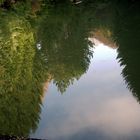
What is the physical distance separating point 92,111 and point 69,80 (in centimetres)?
1334

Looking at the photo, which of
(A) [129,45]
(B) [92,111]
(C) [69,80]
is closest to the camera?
(B) [92,111]

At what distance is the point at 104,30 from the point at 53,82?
3013 centimetres

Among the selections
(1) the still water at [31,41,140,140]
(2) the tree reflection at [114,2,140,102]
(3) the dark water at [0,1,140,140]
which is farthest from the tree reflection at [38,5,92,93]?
(2) the tree reflection at [114,2,140,102]

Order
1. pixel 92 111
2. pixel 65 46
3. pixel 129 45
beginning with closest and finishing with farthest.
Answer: pixel 92 111 → pixel 129 45 → pixel 65 46

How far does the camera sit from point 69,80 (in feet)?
156

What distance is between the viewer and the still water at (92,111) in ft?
96.3

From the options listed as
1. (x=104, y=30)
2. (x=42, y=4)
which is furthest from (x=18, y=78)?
(x=42, y=4)

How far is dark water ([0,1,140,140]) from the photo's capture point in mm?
31312

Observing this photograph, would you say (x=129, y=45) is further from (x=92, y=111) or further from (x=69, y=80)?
(x=92, y=111)

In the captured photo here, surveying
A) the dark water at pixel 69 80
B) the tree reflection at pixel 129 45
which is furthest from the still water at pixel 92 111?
the tree reflection at pixel 129 45

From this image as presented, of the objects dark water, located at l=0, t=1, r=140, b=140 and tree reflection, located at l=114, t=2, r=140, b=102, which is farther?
tree reflection, located at l=114, t=2, r=140, b=102

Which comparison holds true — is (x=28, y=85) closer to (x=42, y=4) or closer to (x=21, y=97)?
(x=21, y=97)

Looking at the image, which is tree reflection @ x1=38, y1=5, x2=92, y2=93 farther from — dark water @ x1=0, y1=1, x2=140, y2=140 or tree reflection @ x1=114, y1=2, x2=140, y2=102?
tree reflection @ x1=114, y1=2, x2=140, y2=102

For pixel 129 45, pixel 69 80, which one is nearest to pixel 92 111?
pixel 69 80
